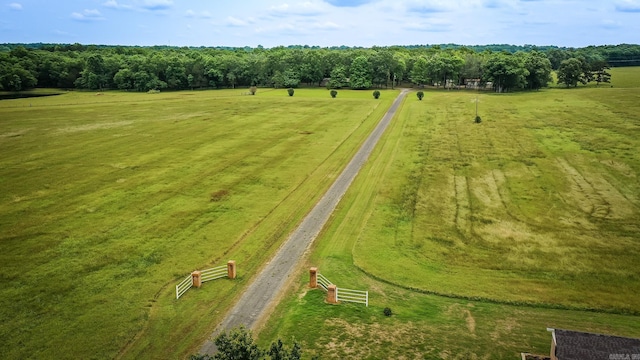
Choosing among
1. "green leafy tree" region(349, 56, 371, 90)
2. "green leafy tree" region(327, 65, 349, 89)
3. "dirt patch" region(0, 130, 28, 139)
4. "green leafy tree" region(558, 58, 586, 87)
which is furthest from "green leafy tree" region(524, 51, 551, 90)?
"dirt patch" region(0, 130, 28, 139)

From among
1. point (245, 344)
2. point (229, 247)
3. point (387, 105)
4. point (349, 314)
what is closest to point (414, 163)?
point (229, 247)

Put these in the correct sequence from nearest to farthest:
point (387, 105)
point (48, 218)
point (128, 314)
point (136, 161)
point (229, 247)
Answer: point (128, 314) → point (229, 247) → point (48, 218) → point (136, 161) → point (387, 105)

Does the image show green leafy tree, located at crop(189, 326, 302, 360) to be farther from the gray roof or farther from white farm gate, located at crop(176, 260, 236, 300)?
white farm gate, located at crop(176, 260, 236, 300)

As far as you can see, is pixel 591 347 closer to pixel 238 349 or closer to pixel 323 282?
pixel 238 349

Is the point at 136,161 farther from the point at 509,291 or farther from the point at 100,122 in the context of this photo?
the point at 509,291

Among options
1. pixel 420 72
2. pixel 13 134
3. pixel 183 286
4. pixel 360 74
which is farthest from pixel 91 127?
pixel 420 72

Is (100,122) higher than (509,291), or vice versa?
(100,122)

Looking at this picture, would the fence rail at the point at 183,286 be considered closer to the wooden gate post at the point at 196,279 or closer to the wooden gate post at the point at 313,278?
the wooden gate post at the point at 196,279

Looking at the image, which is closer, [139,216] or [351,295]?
[351,295]
